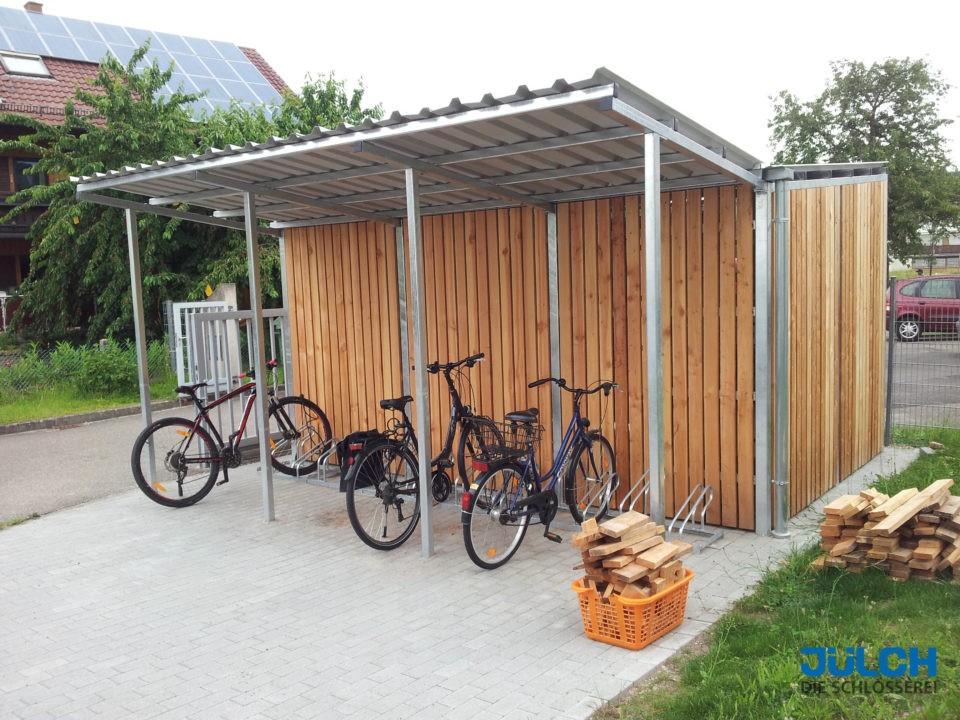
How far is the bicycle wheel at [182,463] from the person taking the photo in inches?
256

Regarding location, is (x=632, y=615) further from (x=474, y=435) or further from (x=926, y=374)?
(x=926, y=374)

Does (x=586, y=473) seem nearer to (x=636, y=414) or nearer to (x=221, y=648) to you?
(x=636, y=414)

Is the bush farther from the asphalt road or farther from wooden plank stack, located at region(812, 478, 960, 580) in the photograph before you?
wooden plank stack, located at region(812, 478, 960, 580)

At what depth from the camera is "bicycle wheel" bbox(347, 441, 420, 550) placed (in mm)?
5250

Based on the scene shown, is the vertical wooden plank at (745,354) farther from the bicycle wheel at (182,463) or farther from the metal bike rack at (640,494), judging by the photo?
the bicycle wheel at (182,463)

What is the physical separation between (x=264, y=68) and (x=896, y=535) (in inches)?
907

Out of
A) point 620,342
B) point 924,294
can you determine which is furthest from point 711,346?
point 924,294

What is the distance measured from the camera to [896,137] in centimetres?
2325

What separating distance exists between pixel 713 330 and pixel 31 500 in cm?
607

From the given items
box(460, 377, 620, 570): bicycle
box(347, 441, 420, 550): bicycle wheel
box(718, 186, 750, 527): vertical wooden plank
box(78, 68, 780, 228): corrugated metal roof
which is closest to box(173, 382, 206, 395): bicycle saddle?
box(78, 68, 780, 228): corrugated metal roof

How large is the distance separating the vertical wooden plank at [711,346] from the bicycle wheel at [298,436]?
12.1ft

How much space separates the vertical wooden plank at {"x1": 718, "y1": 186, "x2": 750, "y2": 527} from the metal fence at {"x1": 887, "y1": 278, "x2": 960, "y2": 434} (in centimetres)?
329

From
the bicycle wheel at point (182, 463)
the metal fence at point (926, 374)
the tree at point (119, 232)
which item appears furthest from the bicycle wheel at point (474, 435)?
the tree at point (119, 232)

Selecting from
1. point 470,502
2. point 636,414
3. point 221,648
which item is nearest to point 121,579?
point 221,648
